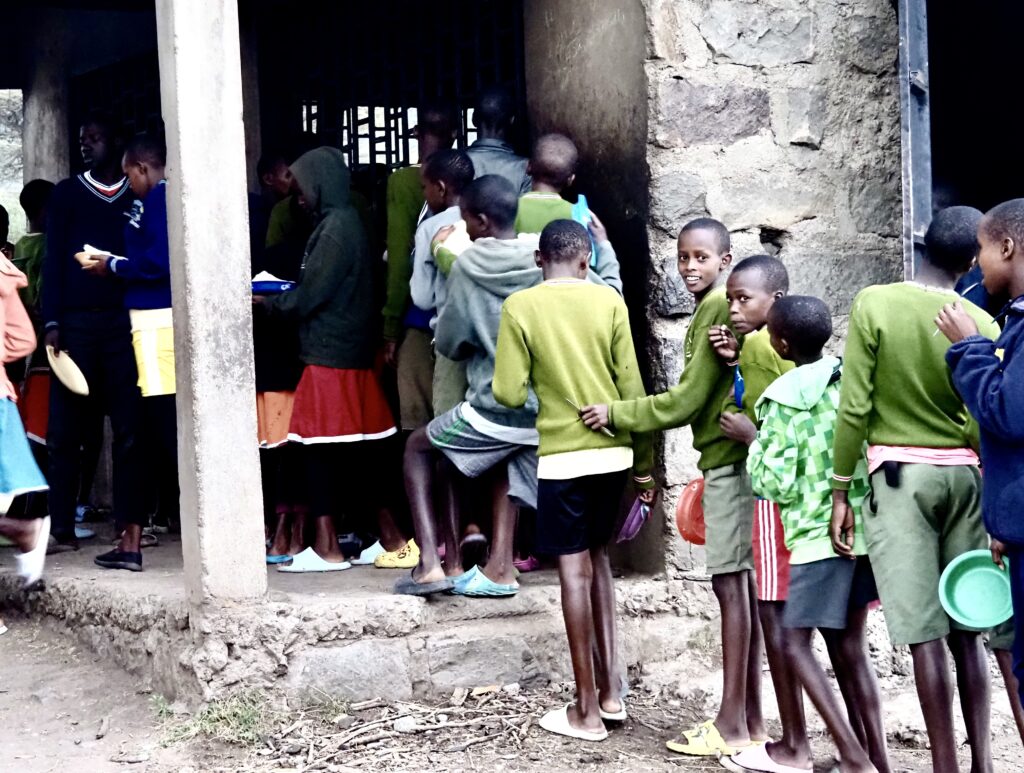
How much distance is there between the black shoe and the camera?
571 centimetres

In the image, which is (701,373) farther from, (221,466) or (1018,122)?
(1018,122)

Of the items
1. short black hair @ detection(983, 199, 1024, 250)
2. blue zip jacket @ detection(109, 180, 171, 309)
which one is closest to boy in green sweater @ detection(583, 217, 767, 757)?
short black hair @ detection(983, 199, 1024, 250)

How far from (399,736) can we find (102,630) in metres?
1.38

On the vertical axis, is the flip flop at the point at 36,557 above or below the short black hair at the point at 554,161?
below

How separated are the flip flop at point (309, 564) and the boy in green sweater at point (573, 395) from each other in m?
1.37

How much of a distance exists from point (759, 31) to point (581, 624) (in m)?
2.30

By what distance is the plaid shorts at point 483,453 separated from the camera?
16.3 ft

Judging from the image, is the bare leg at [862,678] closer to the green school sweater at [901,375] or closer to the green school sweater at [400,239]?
the green school sweater at [901,375]

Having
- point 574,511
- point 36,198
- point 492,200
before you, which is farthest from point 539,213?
point 36,198

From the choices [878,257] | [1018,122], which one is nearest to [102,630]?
[878,257]

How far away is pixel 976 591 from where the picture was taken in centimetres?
367

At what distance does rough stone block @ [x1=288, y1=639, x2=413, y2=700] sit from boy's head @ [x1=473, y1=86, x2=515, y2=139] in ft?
6.61

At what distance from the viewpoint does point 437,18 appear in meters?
6.34

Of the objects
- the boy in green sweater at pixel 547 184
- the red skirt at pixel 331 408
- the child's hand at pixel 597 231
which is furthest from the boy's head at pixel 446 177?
the red skirt at pixel 331 408
